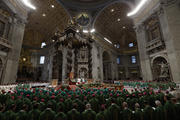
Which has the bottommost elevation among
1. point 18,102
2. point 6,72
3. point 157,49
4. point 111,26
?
point 18,102

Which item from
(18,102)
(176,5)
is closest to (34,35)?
(18,102)

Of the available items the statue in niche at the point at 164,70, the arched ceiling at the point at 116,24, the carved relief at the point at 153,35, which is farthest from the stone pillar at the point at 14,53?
the statue in niche at the point at 164,70

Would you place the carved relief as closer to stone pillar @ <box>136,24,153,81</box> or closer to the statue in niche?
stone pillar @ <box>136,24,153,81</box>

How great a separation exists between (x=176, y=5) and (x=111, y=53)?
53.0 ft

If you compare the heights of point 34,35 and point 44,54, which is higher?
point 34,35

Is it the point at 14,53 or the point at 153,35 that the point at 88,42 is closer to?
the point at 153,35

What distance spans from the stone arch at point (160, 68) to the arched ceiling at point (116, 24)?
39.5 feet

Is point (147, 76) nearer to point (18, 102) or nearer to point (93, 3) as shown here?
point (18, 102)

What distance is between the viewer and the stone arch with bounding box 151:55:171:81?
991 centimetres

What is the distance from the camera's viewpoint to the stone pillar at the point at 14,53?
10175mm

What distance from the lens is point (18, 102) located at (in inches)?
104

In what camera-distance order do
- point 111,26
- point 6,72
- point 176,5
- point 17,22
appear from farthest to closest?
point 111,26 < point 17,22 < point 6,72 < point 176,5

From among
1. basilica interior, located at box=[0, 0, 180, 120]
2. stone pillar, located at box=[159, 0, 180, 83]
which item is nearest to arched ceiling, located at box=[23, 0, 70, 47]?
basilica interior, located at box=[0, 0, 180, 120]

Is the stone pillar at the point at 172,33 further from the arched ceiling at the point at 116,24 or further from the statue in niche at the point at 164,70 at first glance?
the arched ceiling at the point at 116,24
